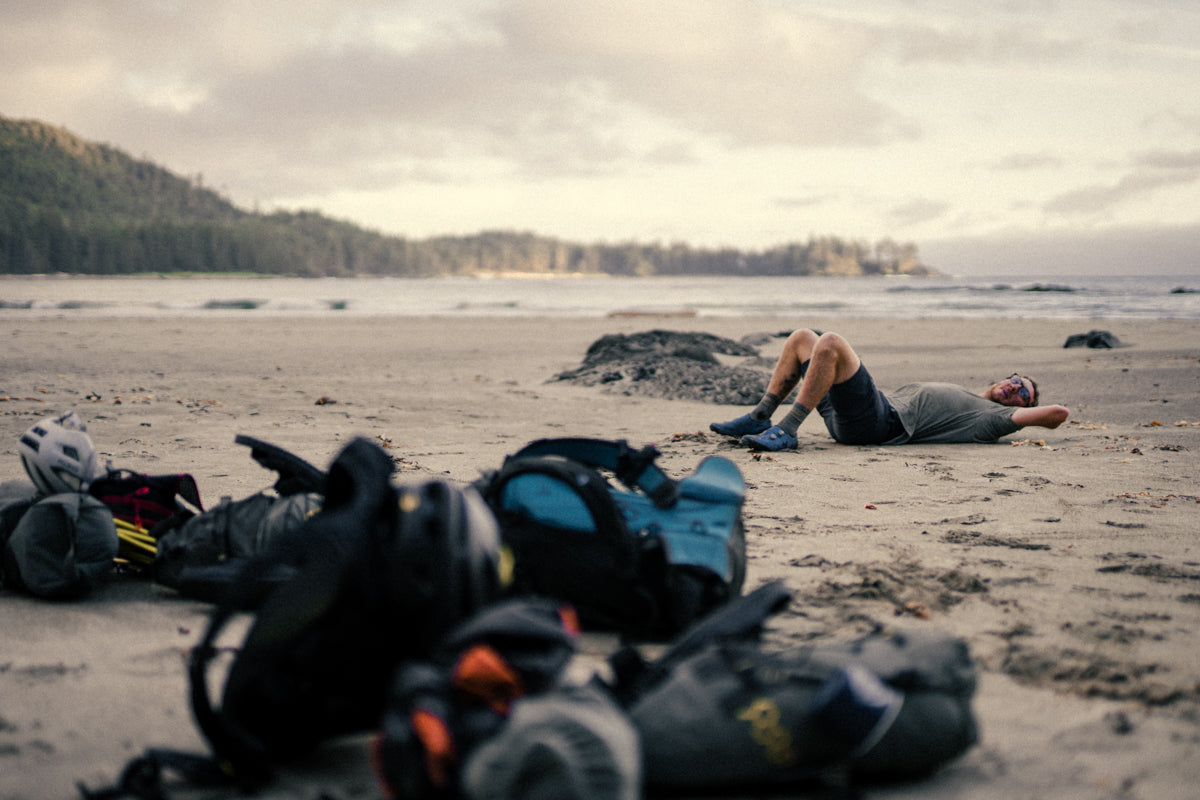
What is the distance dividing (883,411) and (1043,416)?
107 centimetres

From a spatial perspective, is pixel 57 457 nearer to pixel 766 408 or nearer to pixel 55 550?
pixel 55 550

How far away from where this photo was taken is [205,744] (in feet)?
6.31

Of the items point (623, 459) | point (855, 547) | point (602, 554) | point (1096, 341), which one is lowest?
point (855, 547)

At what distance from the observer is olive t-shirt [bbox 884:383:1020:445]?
594 centimetres

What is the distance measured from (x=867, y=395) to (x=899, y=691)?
434 centimetres

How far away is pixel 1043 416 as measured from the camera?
5.63 m

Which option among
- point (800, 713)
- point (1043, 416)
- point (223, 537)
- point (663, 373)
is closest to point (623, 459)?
point (800, 713)

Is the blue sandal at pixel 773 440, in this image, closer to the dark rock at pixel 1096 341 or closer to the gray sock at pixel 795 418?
the gray sock at pixel 795 418

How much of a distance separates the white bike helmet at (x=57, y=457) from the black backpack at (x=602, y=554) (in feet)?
5.09

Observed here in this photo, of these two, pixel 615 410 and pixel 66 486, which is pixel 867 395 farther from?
pixel 66 486

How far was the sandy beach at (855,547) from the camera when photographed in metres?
1.90

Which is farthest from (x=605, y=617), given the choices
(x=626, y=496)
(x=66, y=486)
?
(x=66, y=486)

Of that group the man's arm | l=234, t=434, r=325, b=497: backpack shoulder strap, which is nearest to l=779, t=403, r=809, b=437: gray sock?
the man's arm

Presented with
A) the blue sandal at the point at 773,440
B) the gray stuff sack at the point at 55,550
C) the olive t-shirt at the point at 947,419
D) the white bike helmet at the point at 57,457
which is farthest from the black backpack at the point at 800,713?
the olive t-shirt at the point at 947,419
